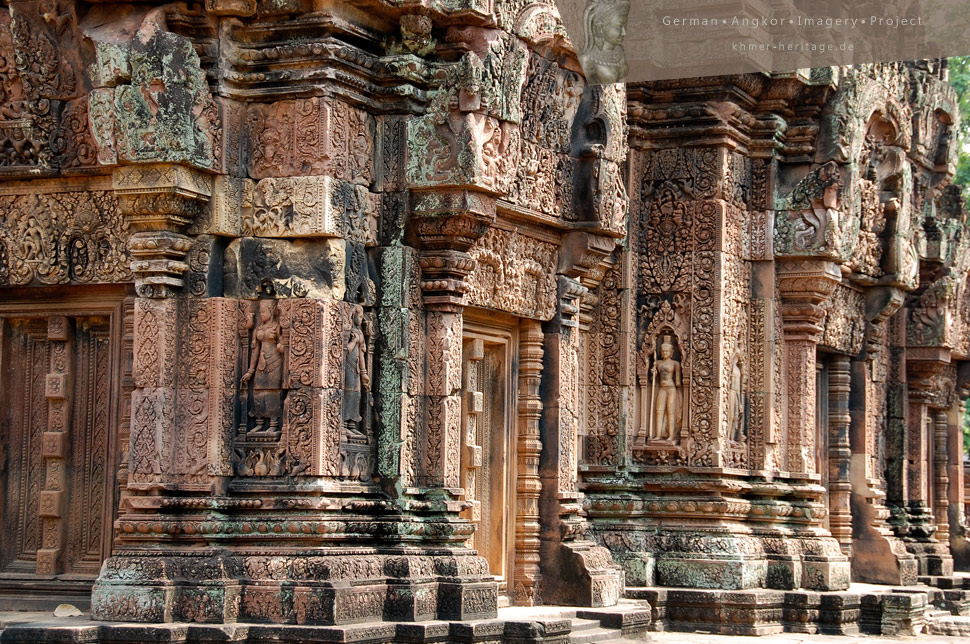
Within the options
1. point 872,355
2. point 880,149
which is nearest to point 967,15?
point 880,149

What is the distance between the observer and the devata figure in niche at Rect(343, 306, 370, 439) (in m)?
12.3

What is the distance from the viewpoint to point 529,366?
14.7 m

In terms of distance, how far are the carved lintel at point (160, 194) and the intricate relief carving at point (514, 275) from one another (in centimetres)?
219

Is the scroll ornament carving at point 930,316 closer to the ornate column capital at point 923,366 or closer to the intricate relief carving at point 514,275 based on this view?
the ornate column capital at point 923,366

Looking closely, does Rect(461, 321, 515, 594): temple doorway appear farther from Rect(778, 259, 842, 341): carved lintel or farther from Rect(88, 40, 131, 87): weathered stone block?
Rect(778, 259, 842, 341): carved lintel

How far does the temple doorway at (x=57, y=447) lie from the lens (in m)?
12.6

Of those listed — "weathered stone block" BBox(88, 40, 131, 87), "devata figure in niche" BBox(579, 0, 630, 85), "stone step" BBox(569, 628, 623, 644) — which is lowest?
"stone step" BBox(569, 628, 623, 644)

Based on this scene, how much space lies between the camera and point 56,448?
41.3 ft

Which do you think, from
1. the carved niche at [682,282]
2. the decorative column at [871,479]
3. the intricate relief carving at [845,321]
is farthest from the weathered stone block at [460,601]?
the decorative column at [871,479]

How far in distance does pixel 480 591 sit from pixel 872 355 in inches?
377

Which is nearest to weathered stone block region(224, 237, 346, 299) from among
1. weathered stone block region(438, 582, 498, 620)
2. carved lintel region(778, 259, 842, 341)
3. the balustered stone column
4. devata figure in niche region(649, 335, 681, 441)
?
weathered stone block region(438, 582, 498, 620)

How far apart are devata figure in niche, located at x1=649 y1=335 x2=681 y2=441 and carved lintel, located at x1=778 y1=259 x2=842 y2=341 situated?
1669 mm

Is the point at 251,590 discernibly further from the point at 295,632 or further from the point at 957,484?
the point at 957,484

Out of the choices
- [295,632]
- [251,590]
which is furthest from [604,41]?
[295,632]
